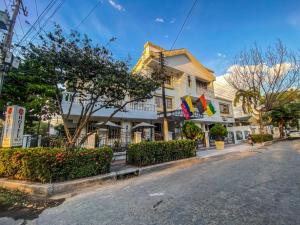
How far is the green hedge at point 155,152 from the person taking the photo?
8.12m

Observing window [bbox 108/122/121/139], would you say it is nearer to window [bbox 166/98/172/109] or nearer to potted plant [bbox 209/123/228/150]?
window [bbox 166/98/172/109]

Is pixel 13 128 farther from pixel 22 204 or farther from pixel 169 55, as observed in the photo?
pixel 169 55

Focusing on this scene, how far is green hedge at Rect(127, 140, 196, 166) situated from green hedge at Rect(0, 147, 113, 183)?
1.88 m

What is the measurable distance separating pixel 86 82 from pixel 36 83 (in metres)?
6.57

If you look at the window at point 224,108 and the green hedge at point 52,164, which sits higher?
the window at point 224,108

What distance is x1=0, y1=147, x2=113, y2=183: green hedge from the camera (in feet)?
17.2

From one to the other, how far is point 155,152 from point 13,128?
5965mm

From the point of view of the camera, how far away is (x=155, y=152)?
8617mm

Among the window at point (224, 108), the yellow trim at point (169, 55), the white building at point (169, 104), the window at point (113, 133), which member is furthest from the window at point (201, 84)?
the window at point (113, 133)

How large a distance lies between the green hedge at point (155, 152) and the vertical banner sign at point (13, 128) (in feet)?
15.2

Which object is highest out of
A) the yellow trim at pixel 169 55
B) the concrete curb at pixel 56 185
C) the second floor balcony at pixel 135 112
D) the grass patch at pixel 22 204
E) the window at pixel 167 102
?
the yellow trim at pixel 169 55

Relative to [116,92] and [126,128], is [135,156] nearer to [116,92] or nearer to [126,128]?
[116,92]

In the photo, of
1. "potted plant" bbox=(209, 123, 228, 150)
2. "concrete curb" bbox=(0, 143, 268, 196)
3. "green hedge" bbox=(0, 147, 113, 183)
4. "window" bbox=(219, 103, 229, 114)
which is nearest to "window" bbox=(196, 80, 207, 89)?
"window" bbox=(219, 103, 229, 114)

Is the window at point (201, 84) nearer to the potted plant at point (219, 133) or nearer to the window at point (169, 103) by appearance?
the window at point (169, 103)
